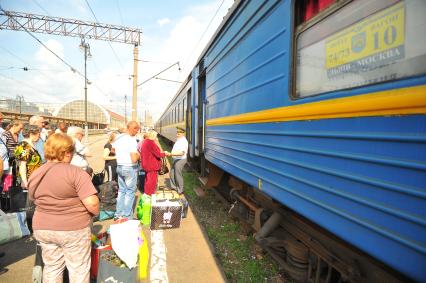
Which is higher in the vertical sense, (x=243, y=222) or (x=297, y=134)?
(x=297, y=134)

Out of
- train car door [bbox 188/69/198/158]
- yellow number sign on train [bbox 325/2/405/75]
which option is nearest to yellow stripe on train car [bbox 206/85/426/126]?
yellow number sign on train [bbox 325/2/405/75]

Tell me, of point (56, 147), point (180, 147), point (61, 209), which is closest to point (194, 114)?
point (180, 147)

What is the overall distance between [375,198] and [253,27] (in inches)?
90.6

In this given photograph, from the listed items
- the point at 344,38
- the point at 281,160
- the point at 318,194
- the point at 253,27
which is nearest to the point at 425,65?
the point at 344,38

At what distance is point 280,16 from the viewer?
2508 millimetres

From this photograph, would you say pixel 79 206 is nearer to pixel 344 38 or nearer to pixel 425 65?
pixel 344 38

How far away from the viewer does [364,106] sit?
5.01ft

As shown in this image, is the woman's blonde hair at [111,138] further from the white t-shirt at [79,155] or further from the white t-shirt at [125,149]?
the white t-shirt at [125,149]

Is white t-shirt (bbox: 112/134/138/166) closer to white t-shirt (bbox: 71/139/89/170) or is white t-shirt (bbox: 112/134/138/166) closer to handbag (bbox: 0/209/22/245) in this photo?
white t-shirt (bbox: 71/139/89/170)

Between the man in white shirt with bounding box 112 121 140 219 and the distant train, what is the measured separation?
1.92 m

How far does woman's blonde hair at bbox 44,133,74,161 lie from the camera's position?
7.90 feet

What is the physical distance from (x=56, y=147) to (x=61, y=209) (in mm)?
503

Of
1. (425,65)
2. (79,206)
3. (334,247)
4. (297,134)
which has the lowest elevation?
(334,247)

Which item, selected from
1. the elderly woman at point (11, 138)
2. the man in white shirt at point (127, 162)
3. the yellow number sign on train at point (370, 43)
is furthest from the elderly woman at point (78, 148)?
the yellow number sign on train at point (370, 43)
